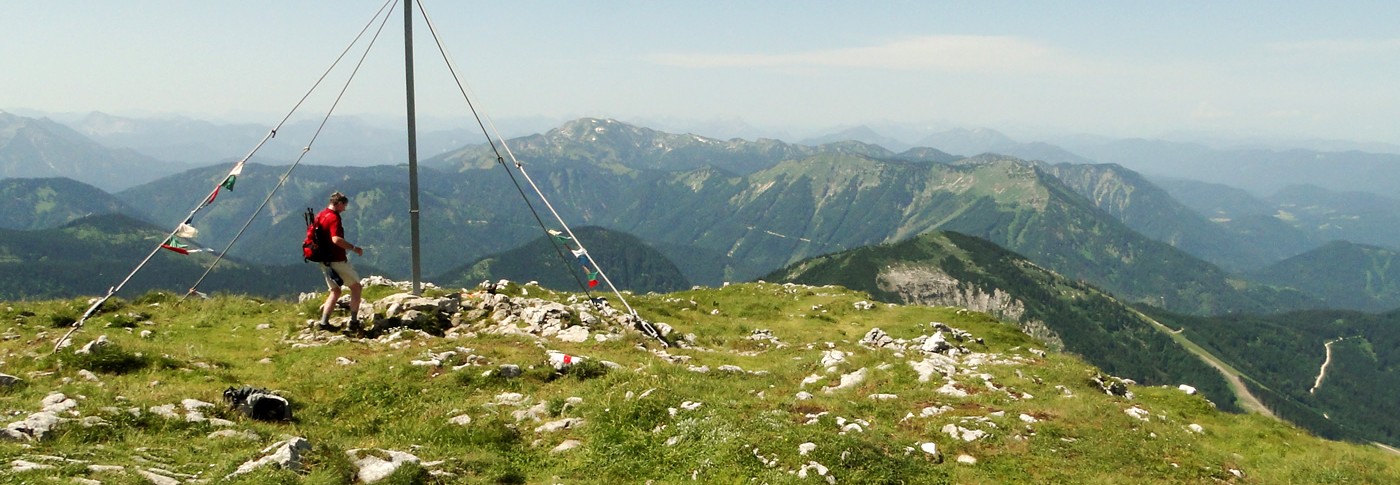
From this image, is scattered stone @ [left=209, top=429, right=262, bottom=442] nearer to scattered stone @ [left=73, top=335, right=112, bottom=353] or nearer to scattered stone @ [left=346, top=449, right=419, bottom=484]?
scattered stone @ [left=346, top=449, right=419, bottom=484]

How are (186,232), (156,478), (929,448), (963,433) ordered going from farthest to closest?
(186,232) → (963,433) → (929,448) → (156,478)

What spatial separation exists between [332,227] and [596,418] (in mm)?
12687

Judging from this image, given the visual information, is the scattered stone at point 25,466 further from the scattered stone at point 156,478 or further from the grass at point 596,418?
the scattered stone at point 156,478

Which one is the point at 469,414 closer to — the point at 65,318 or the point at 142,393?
the point at 142,393

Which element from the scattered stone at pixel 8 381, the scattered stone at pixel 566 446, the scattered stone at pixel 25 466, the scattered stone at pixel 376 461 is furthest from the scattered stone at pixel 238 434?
the scattered stone at pixel 566 446

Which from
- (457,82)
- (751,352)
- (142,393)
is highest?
(457,82)

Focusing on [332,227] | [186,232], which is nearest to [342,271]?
[332,227]

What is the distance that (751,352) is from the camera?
103ft

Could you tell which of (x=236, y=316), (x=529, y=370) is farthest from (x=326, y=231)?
(x=236, y=316)

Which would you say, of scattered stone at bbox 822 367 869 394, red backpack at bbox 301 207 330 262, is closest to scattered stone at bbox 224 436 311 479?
red backpack at bbox 301 207 330 262

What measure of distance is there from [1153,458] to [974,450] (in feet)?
15.5

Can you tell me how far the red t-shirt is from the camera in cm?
2106

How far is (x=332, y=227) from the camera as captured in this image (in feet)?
69.7

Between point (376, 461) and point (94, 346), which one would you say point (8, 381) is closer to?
point (94, 346)
